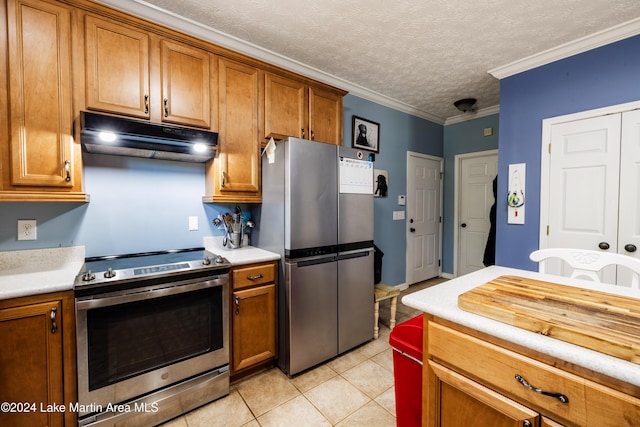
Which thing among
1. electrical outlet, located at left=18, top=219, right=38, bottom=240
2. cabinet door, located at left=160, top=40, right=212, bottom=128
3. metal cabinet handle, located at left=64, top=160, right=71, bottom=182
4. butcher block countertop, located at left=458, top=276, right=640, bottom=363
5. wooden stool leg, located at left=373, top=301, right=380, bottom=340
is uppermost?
cabinet door, located at left=160, top=40, right=212, bottom=128

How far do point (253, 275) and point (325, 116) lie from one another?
A: 166 centimetres

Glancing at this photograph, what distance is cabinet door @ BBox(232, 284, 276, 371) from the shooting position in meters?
1.95

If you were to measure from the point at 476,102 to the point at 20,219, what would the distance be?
4.73 metres

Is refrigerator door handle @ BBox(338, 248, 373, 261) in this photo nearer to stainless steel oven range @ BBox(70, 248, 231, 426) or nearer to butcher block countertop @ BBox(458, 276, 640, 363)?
stainless steel oven range @ BBox(70, 248, 231, 426)

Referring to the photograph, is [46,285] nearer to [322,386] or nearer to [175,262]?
[175,262]

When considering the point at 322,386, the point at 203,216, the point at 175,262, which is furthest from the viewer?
the point at 203,216

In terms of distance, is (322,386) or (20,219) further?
(322,386)

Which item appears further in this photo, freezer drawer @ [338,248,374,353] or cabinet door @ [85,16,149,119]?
freezer drawer @ [338,248,374,353]

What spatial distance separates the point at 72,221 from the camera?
1.86m

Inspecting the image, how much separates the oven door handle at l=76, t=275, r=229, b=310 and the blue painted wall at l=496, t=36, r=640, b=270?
2.82 meters

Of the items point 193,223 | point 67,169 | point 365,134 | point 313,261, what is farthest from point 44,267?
point 365,134

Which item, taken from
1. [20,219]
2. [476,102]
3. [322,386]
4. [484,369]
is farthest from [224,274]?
[476,102]

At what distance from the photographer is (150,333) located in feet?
5.30

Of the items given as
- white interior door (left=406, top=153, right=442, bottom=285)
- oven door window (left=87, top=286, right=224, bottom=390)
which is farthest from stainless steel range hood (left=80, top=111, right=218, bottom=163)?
white interior door (left=406, top=153, right=442, bottom=285)
